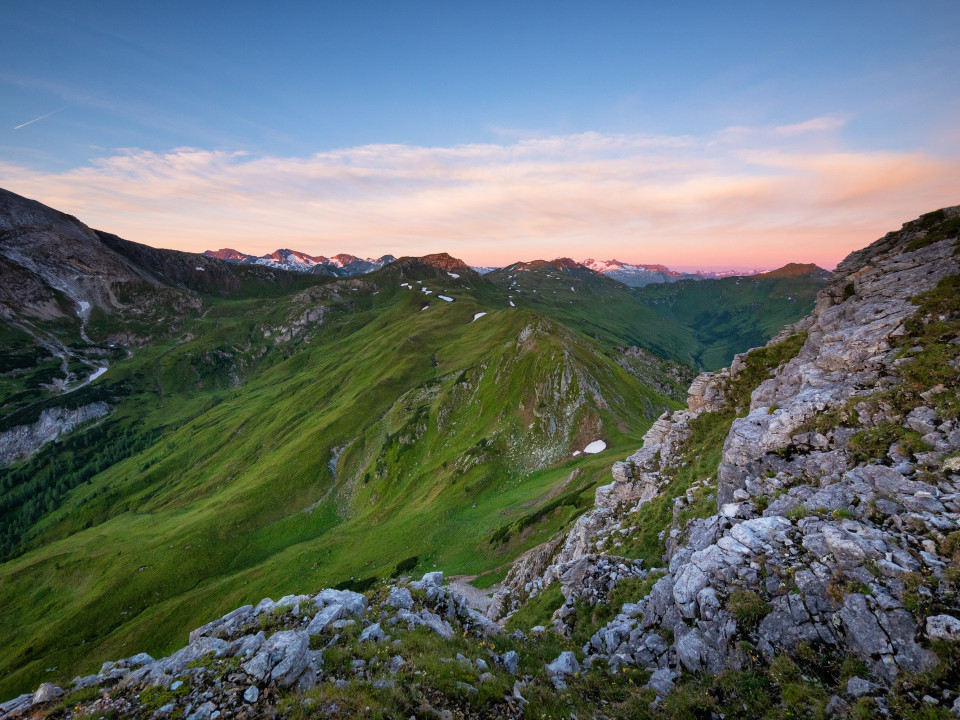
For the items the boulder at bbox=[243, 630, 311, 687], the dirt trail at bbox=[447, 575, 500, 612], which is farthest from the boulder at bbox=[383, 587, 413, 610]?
the dirt trail at bbox=[447, 575, 500, 612]

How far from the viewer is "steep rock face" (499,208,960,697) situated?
11.3 m

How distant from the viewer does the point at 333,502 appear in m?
114

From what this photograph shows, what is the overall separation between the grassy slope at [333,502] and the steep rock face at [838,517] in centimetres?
3626

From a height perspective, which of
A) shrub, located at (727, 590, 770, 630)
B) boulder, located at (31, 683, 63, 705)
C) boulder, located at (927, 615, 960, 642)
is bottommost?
boulder, located at (31, 683, 63, 705)

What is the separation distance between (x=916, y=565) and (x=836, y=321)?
23.3 meters

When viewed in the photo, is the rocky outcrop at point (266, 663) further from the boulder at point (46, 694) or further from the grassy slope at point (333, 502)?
the grassy slope at point (333, 502)

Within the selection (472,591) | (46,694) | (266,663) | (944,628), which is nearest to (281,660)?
(266,663)

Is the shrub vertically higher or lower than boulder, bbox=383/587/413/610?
higher

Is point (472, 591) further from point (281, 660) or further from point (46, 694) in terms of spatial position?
point (46, 694)

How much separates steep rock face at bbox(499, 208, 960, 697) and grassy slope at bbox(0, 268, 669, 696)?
1427 inches

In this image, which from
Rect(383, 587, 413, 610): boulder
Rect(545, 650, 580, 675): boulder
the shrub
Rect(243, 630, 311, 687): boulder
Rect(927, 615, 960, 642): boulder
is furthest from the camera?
Rect(383, 587, 413, 610): boulder

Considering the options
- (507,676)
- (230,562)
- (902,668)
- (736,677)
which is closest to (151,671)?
(507,676)

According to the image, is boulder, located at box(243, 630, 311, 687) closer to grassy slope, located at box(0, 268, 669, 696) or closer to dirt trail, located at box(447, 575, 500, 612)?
dirt trail, located at box(447, 575, 500, 612)

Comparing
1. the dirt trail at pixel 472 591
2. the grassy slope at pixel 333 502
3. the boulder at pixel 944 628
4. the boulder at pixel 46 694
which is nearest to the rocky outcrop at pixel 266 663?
the boulder at pixel 46 694
